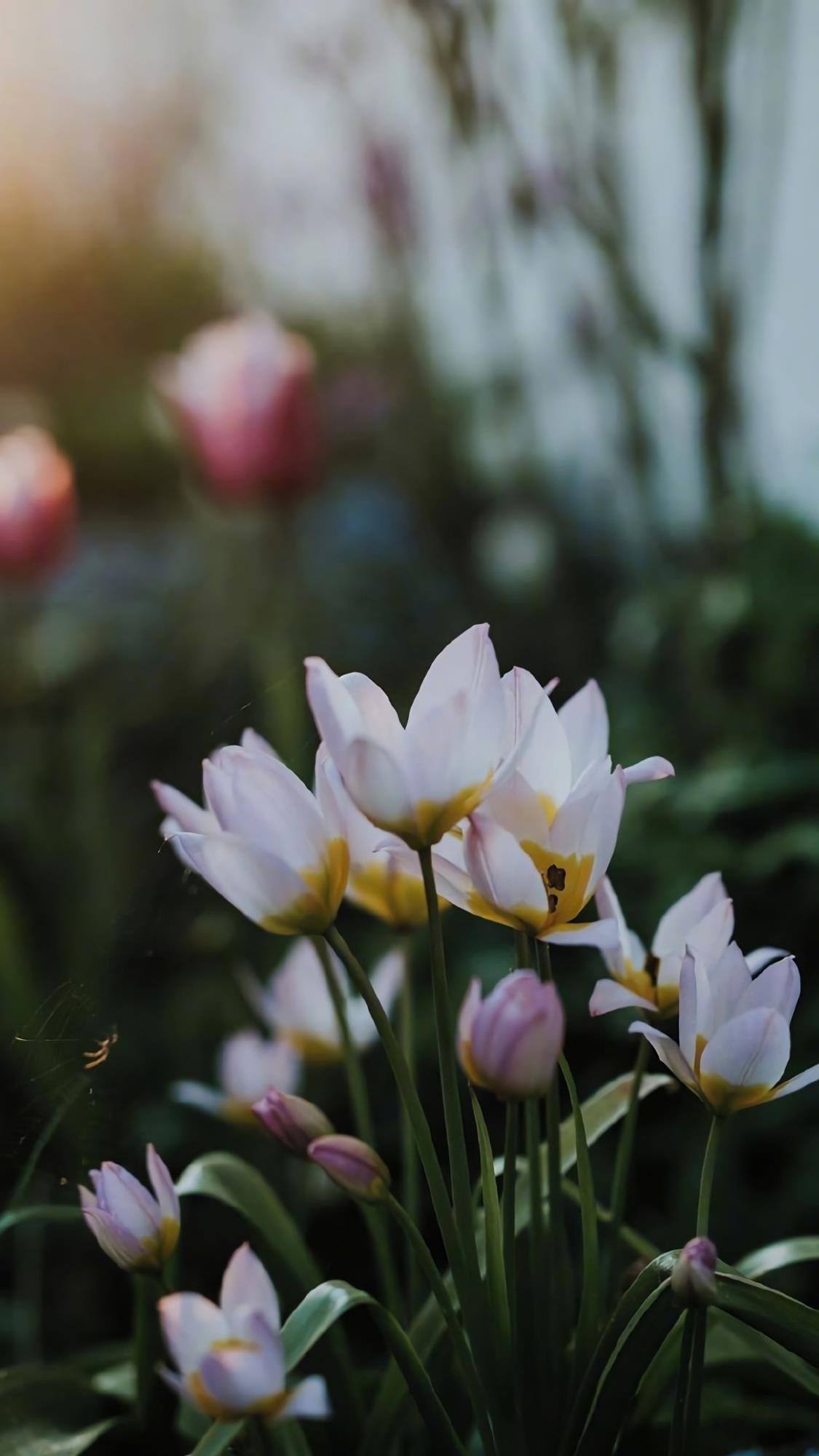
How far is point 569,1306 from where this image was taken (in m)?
0.32

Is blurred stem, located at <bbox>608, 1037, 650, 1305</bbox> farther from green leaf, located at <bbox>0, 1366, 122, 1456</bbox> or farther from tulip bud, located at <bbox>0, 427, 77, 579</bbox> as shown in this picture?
tulip bud, located at <bbox>0, 427, 77, 579</bbox>

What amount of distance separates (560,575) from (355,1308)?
900 millimetres

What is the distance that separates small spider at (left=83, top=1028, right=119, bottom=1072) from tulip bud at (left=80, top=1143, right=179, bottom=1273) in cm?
4

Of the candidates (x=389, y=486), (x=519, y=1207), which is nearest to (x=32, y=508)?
(x=519, y=1207)

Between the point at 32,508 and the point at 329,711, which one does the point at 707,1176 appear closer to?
the point at 329,711

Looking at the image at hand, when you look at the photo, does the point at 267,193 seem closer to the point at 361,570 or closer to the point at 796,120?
the point at 361,570

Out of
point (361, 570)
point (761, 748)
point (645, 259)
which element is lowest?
point (361, 570)

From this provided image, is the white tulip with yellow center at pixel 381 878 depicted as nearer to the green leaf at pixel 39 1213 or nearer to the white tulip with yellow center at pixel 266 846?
the white tulip with yellow center at pixel 266 846

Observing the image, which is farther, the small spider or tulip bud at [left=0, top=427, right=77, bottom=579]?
tulip bud at [left=0, top=427, right=77, bottom=579]

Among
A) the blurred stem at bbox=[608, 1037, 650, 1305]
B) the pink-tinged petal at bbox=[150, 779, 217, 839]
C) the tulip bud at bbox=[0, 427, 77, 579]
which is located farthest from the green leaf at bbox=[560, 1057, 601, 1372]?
the tulip bud at bbox=[0, 427, 77, 579]

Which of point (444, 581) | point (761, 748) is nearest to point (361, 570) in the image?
point (444, 581)

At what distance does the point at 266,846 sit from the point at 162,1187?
0.27 feet

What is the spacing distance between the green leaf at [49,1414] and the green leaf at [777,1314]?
0.57ft

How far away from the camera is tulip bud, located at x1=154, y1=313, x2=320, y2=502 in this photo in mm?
950
